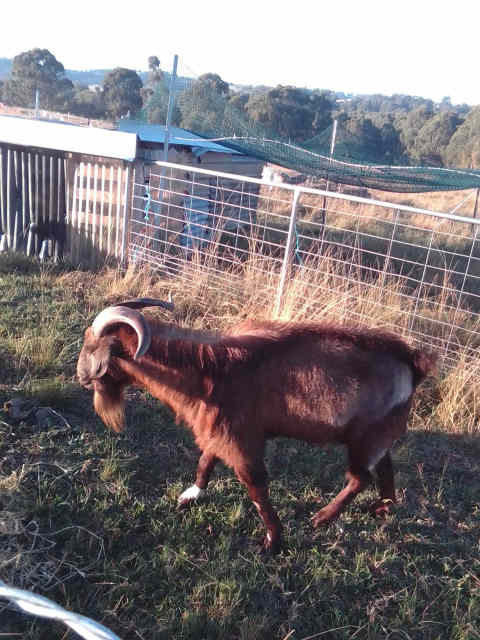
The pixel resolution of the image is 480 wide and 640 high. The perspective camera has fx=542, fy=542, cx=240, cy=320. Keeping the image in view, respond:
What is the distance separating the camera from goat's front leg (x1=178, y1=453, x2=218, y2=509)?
362cm

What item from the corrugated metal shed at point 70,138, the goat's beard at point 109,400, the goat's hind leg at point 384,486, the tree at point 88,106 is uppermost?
the tree at point 88,106

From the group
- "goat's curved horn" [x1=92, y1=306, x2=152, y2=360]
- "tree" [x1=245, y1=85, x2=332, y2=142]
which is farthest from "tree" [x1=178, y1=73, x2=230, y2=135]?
"tree" [x1=245, y1=85, x2=332, y2=142]

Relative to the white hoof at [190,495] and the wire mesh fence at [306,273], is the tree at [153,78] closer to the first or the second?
the wire mesh fence at [306,273]

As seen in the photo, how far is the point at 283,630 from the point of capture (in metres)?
2.82

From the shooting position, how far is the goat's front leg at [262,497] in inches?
129

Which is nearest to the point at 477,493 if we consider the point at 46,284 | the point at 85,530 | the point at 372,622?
the point at 372,622

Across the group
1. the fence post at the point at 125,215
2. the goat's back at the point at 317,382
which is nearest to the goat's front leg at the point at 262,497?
the goat's back at the point at 317,382

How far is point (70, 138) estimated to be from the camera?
25.4 ft

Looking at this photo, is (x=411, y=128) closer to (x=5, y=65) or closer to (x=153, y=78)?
(x=153, y=78)

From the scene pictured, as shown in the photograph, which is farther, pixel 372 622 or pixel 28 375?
pixel 28 375

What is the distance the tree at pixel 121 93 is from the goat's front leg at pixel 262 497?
44862 millimetres

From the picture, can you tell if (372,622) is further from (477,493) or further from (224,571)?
(477,493)

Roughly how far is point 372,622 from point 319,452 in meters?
1.56

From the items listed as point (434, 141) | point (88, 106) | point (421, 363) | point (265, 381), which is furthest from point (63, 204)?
point (88, 106)
